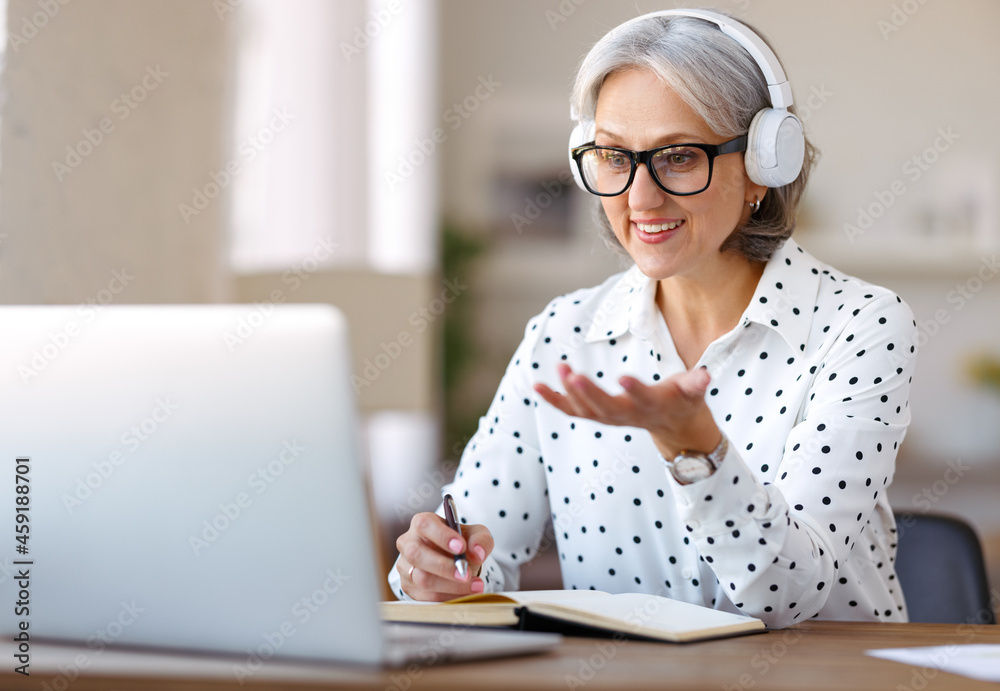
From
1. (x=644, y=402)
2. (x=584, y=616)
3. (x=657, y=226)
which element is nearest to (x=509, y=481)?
(x=657, y=226)

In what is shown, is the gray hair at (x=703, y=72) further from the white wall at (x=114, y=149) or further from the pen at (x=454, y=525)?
the white wall at (x=114, y=149)

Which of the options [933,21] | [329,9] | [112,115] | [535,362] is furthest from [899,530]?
[933,21]

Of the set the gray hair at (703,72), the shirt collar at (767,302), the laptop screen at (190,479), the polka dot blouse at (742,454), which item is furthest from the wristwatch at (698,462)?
the gray hair at (703,72)

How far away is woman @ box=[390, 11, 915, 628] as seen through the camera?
110 cm

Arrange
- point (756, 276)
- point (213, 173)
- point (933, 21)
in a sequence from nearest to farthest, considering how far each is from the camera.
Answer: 1. point (756, 276)
2. point (213, 173)
3. point (933, 21)

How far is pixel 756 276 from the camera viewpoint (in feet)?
4.60

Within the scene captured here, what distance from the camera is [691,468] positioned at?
88 cm

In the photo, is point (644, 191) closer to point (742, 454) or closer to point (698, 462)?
point (742, 454)

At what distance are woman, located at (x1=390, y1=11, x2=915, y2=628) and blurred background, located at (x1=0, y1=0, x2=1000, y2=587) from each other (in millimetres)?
849

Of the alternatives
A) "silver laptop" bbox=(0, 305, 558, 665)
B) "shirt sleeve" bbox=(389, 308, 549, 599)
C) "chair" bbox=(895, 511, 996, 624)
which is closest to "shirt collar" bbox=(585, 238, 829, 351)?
"shirt sleeve" bbox=(389, 308, 549, 599)

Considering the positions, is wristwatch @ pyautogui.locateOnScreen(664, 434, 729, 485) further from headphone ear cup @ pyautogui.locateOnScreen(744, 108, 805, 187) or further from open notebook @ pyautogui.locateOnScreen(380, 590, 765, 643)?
headphone ear cup @ pyautogui.locateOnScreen(744, 108, 805, 187)

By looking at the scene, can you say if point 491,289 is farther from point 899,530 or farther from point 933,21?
point 899,530

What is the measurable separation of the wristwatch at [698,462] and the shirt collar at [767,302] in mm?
447

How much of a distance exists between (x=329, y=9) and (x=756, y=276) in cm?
251
